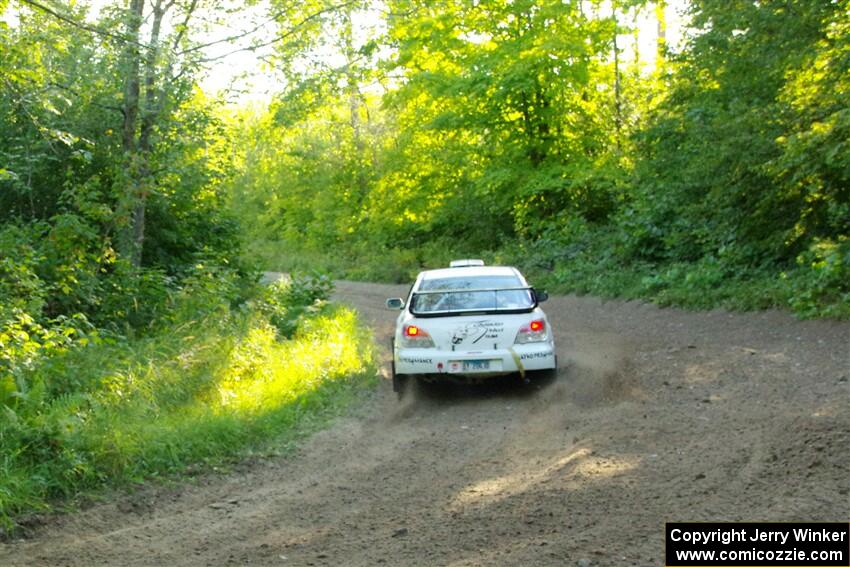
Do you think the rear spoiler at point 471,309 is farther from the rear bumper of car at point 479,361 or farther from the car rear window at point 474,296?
the rear bumper of car at point 479,361

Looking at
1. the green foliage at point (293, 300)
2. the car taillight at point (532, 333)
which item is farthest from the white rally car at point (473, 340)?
the green foliage at point (293, 300)

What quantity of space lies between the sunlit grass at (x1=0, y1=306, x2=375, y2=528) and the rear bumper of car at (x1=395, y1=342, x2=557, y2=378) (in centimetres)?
113

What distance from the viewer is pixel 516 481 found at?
712 cm

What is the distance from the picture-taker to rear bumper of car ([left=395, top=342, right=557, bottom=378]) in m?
10.8

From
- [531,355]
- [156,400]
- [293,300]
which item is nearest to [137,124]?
[293,300]

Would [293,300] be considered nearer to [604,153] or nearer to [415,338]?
[415,338]

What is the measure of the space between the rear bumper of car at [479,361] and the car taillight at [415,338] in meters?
0.06

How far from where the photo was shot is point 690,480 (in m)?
6.62

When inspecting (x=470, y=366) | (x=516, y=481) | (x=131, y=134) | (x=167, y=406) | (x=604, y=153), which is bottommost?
(x=516, y=481)

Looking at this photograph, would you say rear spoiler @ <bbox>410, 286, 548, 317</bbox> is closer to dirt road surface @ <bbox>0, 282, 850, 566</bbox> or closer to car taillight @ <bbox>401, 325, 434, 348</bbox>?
car taillight @ <bbox>401, 325, 434, 348</bbox>

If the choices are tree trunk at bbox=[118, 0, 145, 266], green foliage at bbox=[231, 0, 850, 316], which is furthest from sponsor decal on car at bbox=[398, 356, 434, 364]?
green foliage at bbox=[231, 0, 850, 316]

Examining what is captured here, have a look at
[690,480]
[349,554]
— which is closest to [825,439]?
[690,480]

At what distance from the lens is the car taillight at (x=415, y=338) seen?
11.0 m

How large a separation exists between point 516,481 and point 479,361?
377cm
